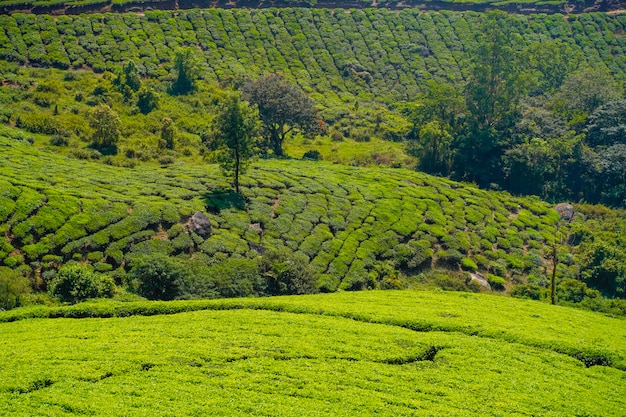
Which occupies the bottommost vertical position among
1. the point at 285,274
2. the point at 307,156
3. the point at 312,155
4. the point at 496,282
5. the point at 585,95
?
the point at 496,282

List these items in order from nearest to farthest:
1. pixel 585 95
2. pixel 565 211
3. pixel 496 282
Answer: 1. pixel 496 282
2. pixel 565 211
3. pixel 585 95

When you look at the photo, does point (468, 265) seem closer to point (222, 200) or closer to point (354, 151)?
point (222, 200)

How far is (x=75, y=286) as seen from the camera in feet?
142

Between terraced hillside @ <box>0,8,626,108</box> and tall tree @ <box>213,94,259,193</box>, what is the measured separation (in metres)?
50.3

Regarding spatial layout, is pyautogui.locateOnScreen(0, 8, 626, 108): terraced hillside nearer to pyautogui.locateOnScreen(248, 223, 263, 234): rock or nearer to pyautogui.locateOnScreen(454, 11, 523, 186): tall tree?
pyautogui.locateOnScreen(454, 11, 523, 186): tall tree

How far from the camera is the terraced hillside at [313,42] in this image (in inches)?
4392

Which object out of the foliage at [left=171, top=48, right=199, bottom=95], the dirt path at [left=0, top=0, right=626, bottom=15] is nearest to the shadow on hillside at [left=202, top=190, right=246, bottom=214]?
the foliage at [left=171, top=48, right=199, bottom=95]

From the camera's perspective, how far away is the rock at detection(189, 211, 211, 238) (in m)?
58.3

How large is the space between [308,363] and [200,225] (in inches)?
1184

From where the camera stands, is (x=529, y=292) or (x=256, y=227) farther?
(x=256, y=227)

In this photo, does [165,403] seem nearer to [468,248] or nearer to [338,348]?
[338,348]

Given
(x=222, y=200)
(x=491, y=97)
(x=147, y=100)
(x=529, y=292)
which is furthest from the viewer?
(x=491, y=97)

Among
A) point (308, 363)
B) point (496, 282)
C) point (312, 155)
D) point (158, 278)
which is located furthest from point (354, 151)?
point (308, 363)

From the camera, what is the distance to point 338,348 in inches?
1339
